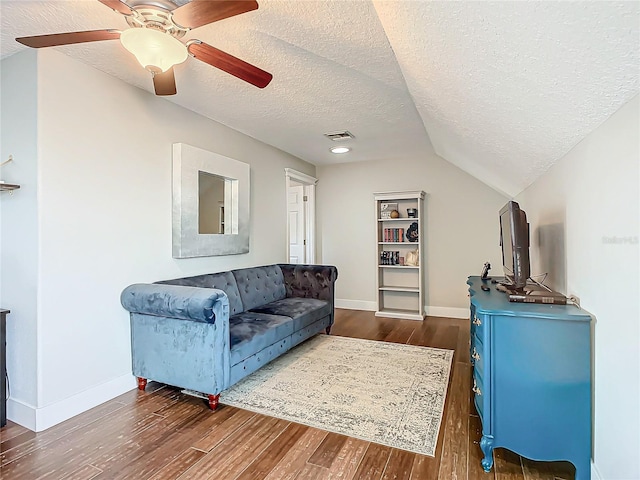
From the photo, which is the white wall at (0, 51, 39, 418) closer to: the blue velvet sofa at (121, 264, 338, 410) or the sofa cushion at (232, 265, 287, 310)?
the blue velvet sofa at (121, 264, 338, 410)

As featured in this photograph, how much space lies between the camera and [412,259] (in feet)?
16.1

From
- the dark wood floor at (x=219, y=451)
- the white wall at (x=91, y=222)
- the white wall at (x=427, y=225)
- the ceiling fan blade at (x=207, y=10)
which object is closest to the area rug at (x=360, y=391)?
the dark wood floor at (x=219, y=451)

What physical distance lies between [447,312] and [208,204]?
3562 millimetres

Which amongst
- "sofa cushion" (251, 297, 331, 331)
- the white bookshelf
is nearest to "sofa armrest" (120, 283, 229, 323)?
"sofa cushion" (251, 297, 331, 331)

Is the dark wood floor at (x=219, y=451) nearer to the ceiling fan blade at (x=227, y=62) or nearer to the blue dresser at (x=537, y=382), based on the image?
the blue dresser at (x=537, y=382)

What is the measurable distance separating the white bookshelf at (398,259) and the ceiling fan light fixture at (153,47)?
3649 millimetres

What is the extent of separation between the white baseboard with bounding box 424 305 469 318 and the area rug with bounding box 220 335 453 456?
59.8 inches

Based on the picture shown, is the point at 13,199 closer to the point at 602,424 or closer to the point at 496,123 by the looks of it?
the point at 496,123

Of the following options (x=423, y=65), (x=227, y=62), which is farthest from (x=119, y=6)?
(x=423, y=65)

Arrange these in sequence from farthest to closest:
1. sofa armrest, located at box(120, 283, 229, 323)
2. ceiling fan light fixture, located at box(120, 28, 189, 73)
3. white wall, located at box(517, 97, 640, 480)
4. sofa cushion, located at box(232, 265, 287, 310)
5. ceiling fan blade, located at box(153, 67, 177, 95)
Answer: sofa cushion, located at box(232, 265, 287, 310) < sofa armrest, located at box(120, 283, 229, 323) < ceiling fan blade, located at box(153, 67, 177, 95) < ceiling fan light fixture, located at box(120, 28, 189, 73) < white wall, located at box(517, 97, 640, 480)

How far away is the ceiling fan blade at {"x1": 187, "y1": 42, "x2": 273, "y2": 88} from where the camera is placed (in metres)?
1.68

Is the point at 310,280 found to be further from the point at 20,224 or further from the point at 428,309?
the point at 20,224

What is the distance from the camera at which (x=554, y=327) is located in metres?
1.58

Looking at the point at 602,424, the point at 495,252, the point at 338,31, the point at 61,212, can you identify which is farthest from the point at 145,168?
the point at 495,252
